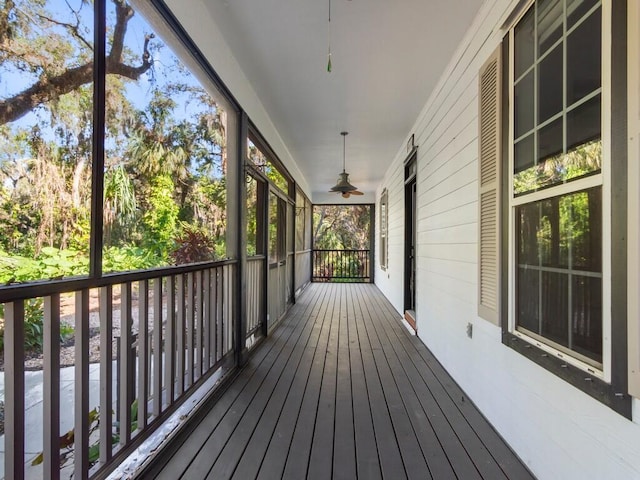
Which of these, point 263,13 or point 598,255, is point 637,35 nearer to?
point 598,255

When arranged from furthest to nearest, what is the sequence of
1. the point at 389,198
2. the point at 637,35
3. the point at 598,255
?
the point at 389,198
the point at 598,255
the point at 637,35

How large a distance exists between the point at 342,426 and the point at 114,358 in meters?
1.36

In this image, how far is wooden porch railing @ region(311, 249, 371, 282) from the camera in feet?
34.9

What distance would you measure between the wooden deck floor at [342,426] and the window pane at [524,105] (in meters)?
1.68

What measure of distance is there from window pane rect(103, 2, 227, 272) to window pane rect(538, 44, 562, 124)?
1954 mm

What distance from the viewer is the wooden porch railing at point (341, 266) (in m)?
10.6

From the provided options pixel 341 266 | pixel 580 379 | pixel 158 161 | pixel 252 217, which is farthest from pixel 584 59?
pixel 341 266

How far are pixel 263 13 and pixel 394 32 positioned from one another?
0.93 m

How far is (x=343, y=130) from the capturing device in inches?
182

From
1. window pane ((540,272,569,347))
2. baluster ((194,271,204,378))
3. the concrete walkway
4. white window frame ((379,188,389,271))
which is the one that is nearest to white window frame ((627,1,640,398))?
window pane ((540,272,569,347))

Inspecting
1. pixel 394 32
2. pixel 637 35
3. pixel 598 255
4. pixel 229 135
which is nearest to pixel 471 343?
pixel 598 255

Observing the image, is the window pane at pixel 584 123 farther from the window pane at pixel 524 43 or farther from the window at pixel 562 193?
the window pane at pixel 524 43

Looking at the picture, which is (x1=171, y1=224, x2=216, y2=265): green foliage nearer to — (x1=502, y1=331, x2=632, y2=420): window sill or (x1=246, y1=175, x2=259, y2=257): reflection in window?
(x1=246, y1=175, x2=259, y2=257): reflection in window

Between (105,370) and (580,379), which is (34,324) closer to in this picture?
(105,370)
